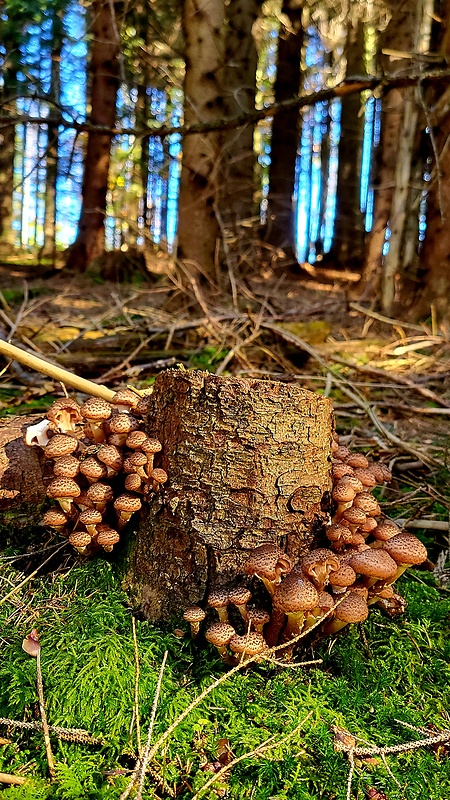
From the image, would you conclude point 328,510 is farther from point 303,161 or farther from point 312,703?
point 303,161

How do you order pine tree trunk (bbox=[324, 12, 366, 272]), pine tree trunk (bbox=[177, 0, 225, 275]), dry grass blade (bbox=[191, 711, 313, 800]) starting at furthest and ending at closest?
pine tree trunk (bbox=[324, 12, 366, 272])
pine tree trunk (bbox=[177, 0, 225, 275])
dry grass blade (bbox=[191, 711, 313, 800])

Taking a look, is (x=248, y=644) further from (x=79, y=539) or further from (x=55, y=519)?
(x=55, y=519)

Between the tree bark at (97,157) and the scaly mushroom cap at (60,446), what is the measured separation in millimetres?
10196

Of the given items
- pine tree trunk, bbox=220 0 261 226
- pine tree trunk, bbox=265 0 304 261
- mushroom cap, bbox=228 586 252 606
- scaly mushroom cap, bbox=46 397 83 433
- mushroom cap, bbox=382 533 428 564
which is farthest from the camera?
pine tree trunk, bbox=265 0 304 261

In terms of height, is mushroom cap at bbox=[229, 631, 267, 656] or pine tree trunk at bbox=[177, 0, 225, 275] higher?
pine tree trunk at bbox=[177, 0, 225, 275]

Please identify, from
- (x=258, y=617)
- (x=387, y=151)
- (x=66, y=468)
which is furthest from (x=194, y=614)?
(x=387, y=151)

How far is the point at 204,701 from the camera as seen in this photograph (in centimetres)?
189

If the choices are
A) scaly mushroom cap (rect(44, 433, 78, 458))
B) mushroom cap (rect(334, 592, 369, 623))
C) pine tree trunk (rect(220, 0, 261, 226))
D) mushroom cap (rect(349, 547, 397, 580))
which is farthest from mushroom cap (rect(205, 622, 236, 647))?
pine tree trunk (rect(220, 0, 261, 226))

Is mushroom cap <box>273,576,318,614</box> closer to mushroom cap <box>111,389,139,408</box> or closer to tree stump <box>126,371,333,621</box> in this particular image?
tree stump <box>126,371,333,621</box>

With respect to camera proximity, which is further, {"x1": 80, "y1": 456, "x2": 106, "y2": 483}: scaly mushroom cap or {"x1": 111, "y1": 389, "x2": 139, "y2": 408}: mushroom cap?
{"x1": 111, "y1": 389, "x2": 139, "y2": 408}: mushroom cap

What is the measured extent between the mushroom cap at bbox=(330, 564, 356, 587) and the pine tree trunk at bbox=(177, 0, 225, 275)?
5518 mm

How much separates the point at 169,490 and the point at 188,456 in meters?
0.16

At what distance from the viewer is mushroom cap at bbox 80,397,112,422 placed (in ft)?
7.71

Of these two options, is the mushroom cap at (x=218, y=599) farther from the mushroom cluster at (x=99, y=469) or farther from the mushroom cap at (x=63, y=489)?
the mushroom cap at (x=63, y=489)
